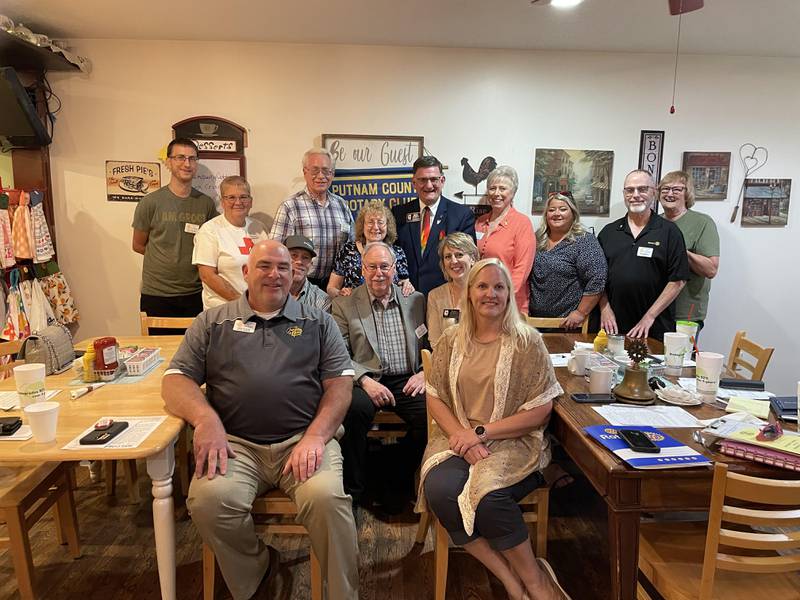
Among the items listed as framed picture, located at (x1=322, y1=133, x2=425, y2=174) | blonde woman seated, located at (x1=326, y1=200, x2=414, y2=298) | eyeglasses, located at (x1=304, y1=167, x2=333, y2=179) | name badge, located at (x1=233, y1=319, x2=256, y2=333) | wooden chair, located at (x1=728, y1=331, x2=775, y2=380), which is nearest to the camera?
name badge, located at (x1=233, y1=319, x2=256, y2=333)

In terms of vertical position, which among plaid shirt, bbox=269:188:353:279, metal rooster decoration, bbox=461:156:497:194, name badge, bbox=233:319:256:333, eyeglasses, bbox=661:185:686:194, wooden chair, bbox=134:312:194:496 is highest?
metal rooster decoration, bbox=461:156:497:194

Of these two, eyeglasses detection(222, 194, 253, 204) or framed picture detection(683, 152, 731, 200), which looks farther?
framed picture detection(683, 152, 731, 200)

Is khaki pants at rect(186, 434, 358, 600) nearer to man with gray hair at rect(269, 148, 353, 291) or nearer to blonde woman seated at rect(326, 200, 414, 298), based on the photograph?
blonde woman seated at rect(326, 200, 414, 298)

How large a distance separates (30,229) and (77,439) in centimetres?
247

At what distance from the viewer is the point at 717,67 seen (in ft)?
12.0

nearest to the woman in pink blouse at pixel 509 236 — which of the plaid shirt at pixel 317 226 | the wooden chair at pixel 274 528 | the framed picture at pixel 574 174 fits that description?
the framed picture at pixel 574 174

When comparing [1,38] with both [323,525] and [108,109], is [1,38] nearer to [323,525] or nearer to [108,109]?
[108,109]

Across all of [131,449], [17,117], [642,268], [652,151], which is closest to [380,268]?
[131,449]

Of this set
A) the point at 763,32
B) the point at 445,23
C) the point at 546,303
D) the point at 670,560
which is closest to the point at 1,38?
the point at 445,23

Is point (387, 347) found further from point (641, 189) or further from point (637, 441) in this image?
point (641, 189)

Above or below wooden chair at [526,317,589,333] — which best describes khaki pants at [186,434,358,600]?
below

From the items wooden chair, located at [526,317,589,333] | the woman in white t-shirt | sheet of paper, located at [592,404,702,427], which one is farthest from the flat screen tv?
sheet of paper, located at [592,404,702,427]

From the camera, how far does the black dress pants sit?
2.26m

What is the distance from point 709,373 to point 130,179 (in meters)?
3.72
